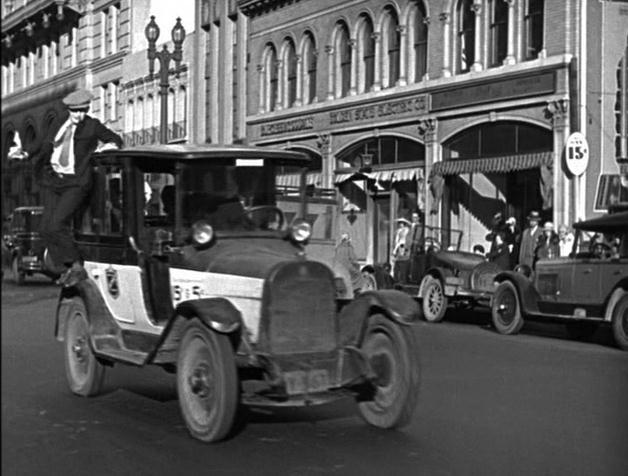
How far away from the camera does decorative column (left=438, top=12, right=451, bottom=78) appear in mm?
3343

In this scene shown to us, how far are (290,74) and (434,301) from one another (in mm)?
4239

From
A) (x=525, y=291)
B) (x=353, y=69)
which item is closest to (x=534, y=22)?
(x=353, y=69)

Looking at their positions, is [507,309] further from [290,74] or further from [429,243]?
[290,74]

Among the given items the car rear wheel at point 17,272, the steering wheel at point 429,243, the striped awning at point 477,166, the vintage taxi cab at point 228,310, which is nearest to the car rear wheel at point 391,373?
the vintage taxi cab at point 228,310

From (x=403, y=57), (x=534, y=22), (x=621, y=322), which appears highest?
(x=534, y=22)

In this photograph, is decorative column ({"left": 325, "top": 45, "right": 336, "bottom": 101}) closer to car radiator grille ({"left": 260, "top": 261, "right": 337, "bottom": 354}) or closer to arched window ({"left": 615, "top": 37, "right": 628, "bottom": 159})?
car radiator grille ({"left": 260, "top": 261, "right": 337, "bottom": 354})

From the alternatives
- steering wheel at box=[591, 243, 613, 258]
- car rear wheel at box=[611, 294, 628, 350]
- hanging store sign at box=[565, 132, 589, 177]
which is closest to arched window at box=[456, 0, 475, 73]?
car rear wheel at box=[611, 294, 628, 350]

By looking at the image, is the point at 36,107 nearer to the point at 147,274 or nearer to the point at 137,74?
the point at 137,74

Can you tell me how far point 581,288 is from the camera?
1062cm

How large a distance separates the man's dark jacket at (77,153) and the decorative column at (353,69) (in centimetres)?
103

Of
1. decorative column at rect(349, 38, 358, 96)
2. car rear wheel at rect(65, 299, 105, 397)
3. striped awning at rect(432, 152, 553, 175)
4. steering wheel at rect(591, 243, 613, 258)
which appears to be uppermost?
decorative column at rect(349, 38, 358, 96)

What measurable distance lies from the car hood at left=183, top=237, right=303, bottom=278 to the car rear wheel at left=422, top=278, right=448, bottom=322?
1516 mm

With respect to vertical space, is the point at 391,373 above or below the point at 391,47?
below

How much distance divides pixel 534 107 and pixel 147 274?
7.61 m
